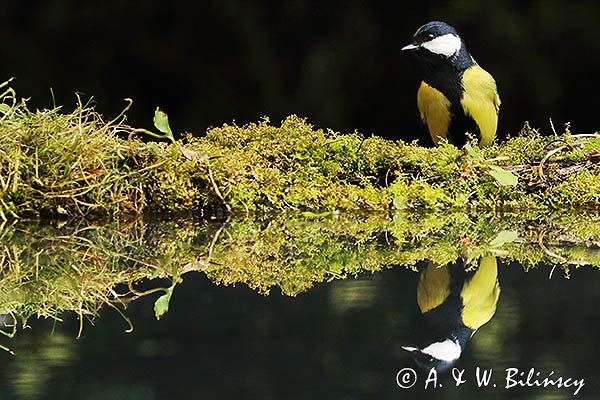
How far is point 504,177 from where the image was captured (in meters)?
2.02

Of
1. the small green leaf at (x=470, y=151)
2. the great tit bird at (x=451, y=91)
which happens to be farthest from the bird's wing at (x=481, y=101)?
the small green leaf at (x=470, y=151)

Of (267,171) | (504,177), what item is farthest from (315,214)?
(504,177)

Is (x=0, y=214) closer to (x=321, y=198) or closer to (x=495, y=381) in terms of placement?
(x=321, y=198)

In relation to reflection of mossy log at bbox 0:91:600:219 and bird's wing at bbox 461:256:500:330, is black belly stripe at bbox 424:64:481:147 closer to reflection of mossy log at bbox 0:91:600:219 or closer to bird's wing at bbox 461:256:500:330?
reflection of mossy log at bbox 0:91:600:219

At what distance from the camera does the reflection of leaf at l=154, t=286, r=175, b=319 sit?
1.11 meters

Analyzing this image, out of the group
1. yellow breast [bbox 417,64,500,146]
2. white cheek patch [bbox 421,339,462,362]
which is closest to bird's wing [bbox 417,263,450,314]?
white cheek patch [bbox 421,339,462,362]

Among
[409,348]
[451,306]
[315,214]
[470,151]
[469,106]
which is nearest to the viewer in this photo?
[409,348]

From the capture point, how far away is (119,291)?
1.25 m

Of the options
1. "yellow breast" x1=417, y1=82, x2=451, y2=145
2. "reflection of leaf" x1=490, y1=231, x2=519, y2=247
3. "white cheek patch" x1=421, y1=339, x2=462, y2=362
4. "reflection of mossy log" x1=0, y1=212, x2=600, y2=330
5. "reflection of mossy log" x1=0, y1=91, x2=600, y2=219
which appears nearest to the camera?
"white cheek patch" x1=421, y1=339, x2=462, y2=362

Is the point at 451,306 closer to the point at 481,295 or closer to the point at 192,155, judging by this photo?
the point at 481,295

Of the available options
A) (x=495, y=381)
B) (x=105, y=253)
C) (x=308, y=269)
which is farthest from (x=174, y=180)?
(x=495, y=381)

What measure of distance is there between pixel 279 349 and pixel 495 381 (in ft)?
0.66

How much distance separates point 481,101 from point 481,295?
130 centimetres

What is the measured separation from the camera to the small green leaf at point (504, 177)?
2014 mm
